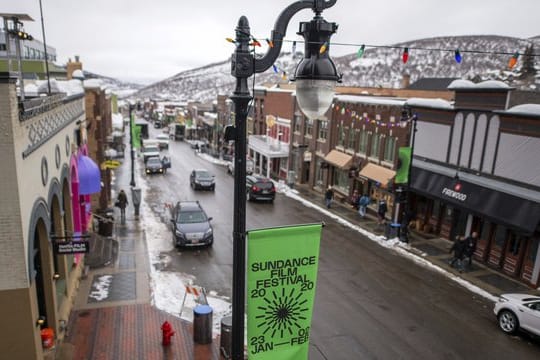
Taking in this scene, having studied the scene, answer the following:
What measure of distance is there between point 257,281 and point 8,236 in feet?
15.8

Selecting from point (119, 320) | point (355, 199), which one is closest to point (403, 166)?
point (355, 199)

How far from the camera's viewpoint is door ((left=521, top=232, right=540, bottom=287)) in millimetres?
15156

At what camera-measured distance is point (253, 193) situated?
88.9 feet

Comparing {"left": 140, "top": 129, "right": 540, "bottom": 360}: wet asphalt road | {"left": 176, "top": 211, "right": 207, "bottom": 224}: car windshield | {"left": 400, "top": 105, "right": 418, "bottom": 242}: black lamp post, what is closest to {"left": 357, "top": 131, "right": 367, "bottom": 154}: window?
{"left": 400, "top": 105, "right": 418, "bottom": 242}: black lamp post

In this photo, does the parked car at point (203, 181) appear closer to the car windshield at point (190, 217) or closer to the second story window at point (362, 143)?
the second story window at point (362, 143)

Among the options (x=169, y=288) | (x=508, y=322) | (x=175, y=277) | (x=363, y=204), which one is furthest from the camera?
(x=363, y=204)

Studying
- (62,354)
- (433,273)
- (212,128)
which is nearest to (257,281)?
(62,354)

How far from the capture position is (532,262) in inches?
608

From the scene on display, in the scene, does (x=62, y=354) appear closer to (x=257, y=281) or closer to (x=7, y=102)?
(x=7, y=102)

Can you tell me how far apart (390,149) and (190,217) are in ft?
39.4

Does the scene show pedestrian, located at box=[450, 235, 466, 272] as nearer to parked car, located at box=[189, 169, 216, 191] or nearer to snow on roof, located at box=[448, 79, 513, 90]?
snow on roof, located at box=[448, 79, 513, 90]

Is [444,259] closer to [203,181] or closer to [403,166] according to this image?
[403,166]

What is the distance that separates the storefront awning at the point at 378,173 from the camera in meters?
22.8

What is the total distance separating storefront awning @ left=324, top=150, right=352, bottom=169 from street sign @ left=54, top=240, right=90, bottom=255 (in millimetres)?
19746
